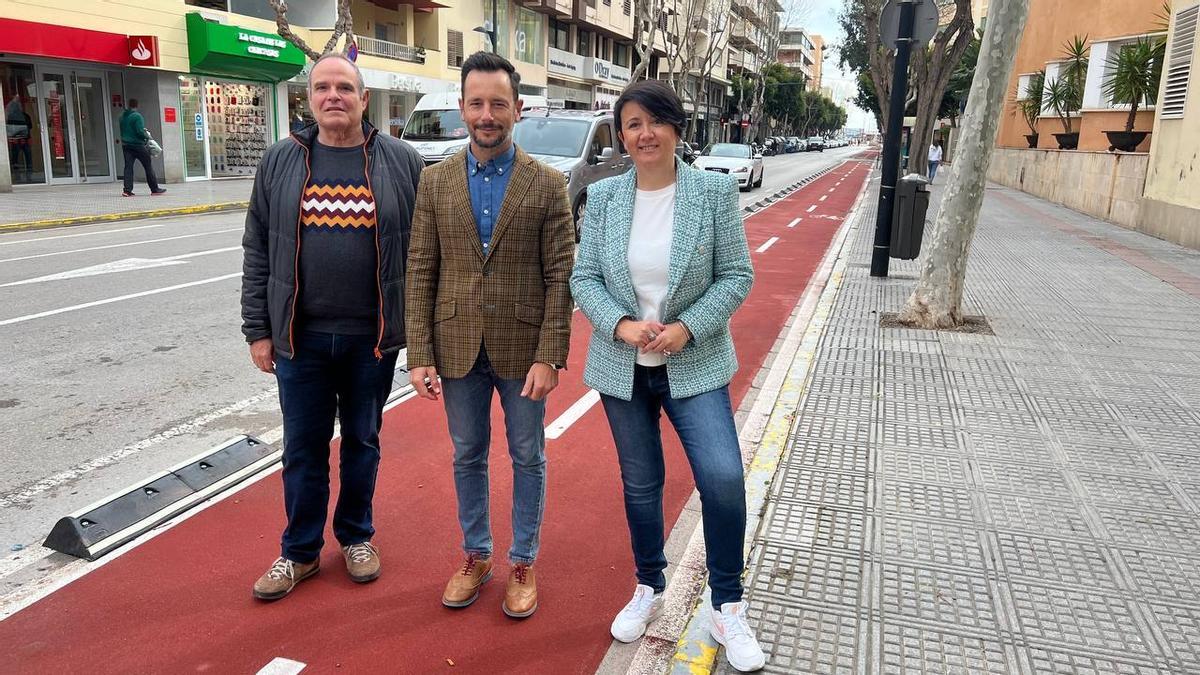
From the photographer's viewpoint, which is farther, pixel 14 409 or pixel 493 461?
pixel 14 409

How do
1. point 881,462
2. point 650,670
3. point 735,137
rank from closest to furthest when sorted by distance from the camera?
1. point 650,670
2. point 881,462
3. point 735,137

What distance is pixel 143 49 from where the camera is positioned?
66.2ft

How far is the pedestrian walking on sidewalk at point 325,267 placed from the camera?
10.3ft

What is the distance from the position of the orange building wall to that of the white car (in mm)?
7634

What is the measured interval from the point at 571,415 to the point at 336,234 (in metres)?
2.71

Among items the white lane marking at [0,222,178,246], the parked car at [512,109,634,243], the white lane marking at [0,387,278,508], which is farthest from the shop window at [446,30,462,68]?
the white lane marking at [0,387,278,508]

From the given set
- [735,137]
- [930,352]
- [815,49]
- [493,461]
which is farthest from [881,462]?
[815,49]

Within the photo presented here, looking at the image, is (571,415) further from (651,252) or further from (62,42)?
(62,42)

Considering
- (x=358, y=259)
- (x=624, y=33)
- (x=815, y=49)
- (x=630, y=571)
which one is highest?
(x=815, y=49)

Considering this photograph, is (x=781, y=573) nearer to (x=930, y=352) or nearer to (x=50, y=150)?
(x=930, y=352)

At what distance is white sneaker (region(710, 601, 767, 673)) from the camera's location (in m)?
2.87

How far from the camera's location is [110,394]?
5.68m

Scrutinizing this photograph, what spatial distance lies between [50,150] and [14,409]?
17.8 metres

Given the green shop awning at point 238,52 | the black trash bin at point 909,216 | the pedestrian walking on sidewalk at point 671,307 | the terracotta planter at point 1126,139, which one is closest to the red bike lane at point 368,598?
the pedestrian walking on sidewalk at point 671,307
